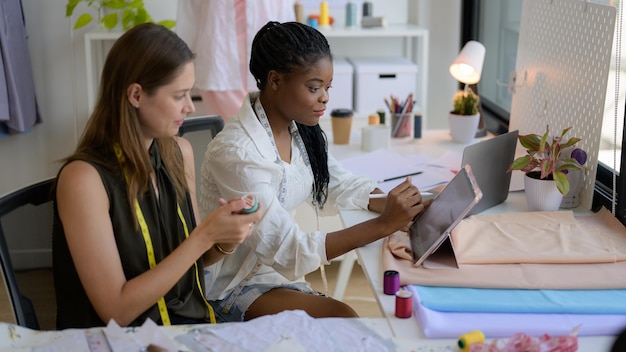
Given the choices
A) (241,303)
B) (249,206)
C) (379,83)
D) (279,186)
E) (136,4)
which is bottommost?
(241,303)

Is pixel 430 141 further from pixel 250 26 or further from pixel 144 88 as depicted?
pixel 144 88

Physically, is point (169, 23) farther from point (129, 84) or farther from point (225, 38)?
point (129, 84)

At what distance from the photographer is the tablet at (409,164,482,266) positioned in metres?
1.57

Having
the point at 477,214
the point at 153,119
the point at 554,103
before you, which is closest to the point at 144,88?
the point at 153,119

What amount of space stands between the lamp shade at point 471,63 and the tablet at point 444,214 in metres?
0.97

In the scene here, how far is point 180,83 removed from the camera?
5.13 feet

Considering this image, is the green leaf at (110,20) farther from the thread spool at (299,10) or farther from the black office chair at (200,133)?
the black office chair at (200,133)

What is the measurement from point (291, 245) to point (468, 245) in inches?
14.4

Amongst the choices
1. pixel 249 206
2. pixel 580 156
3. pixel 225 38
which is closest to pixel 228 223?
pixel 249 206

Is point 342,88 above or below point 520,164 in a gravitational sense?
below

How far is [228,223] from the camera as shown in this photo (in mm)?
1487

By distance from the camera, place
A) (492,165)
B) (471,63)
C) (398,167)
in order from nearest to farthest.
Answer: (492,165) < (398,167) < (471,63)

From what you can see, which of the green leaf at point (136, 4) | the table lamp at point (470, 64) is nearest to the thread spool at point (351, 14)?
the green leaf at point (136, 4)

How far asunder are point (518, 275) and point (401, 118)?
1.26 m
